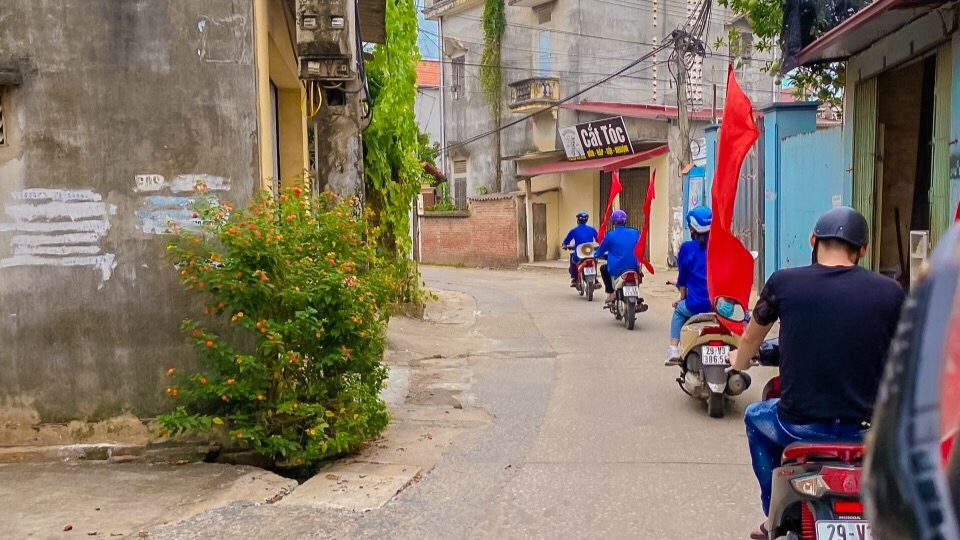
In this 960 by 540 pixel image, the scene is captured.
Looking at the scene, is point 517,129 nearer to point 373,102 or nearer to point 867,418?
point 373,102

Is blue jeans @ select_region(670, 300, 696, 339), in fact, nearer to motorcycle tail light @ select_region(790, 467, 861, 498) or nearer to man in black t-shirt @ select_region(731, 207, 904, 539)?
man in black t-shirt @ select_region(731, 207, 904, 539)

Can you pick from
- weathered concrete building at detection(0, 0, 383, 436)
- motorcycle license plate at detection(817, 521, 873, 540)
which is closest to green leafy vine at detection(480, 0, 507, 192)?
weathered concrete building at detection(0, 0, 383, 436)

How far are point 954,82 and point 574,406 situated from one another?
172 inches

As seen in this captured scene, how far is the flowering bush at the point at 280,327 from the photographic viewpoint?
5.21 meters

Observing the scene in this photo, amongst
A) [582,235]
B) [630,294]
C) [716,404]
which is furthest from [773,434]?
[582,235]

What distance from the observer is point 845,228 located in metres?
3.31

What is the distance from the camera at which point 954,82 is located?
7586 mm

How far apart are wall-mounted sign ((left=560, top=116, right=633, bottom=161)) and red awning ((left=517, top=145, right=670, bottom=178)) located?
0.61ft

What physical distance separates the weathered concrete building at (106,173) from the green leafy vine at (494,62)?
25773mm

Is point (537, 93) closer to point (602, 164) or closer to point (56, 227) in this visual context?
point (602, 164)

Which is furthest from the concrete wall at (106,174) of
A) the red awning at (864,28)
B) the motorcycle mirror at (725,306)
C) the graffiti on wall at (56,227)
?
the red awning at (864,28)

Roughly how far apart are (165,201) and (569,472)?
10.3 feet

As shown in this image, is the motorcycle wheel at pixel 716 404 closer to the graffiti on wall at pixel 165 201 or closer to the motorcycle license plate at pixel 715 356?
the motorcycle license plate at pixel 715 356

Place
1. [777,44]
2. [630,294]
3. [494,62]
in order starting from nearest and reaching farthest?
[777,44] → [630,294] → [494,62]
